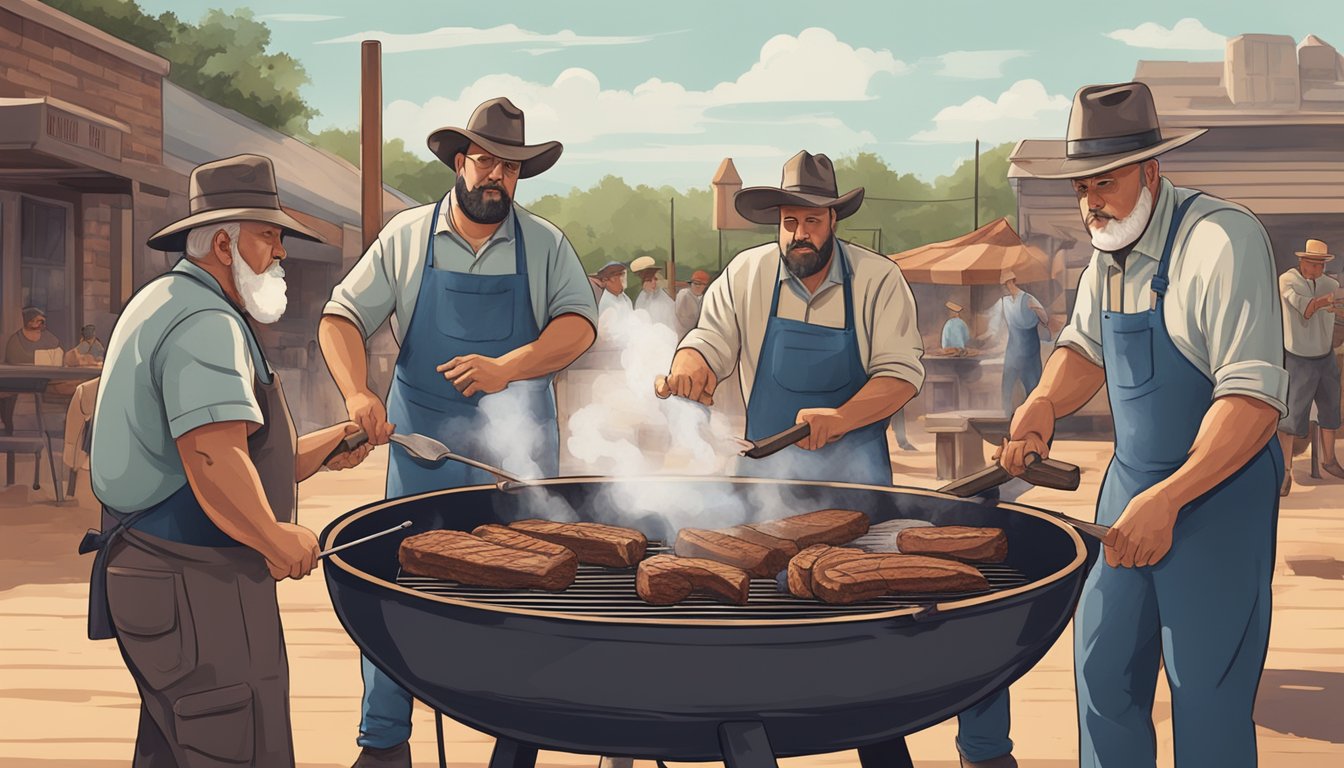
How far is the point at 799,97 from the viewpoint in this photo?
176 metres

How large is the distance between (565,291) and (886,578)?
1.91 meters

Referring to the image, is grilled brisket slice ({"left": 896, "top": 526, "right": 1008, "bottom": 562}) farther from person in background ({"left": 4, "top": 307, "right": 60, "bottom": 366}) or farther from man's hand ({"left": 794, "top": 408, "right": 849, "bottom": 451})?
person in background ({"left": 4, "top": 307, "right": 60, "bottom": 366})

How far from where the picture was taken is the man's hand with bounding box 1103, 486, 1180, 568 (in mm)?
2689

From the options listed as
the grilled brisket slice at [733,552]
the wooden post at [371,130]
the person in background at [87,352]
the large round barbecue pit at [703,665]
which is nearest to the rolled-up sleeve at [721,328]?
the grilled brisket slice at [733,552]

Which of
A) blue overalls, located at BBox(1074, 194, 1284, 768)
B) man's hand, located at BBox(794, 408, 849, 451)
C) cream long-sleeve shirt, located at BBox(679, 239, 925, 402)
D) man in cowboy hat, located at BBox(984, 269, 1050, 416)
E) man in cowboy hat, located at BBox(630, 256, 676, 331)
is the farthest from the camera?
man in cowboy hat, located at BBox(630, 256, 676, 331)

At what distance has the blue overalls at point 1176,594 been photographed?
112 inches

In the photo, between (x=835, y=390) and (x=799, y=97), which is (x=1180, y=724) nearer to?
(x=835, y=390)

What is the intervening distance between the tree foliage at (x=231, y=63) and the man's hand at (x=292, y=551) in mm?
37008

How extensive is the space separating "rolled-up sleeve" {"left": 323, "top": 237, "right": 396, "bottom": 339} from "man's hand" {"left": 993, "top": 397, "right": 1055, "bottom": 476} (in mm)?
2057

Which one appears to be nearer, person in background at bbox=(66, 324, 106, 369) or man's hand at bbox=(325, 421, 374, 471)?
man's hand at bbox=(325, 421, 374, 471)

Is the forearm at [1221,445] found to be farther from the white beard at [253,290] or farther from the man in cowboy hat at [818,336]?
the white beard at [253,290]

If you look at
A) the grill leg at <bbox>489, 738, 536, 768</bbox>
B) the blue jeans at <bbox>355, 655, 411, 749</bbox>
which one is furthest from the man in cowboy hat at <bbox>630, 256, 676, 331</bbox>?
the grill leg at <bbox>489, 738, 536, 768</bbox>

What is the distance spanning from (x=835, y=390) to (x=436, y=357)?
1.35m

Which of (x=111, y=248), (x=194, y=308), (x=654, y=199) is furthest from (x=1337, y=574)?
(x=654, y=199)
